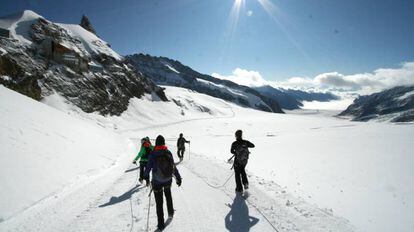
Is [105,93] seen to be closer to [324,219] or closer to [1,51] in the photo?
[1,51]

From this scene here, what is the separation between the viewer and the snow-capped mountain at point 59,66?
5228cm

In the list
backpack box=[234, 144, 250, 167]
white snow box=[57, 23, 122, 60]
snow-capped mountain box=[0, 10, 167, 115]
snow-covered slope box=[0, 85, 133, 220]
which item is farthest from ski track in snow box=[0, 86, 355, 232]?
white snow box=[57, 23, 122, 60]

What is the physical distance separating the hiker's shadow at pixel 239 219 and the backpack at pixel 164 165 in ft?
7.96

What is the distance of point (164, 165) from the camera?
7.09m

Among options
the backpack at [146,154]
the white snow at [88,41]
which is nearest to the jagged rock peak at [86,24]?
the white snow at [88,41]

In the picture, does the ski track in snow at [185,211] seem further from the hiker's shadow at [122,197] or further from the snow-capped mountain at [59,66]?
the snow-capped mountain at [59,66]

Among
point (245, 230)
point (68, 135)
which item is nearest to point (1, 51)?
point (68, 135)

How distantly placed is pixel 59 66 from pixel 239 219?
71.6m

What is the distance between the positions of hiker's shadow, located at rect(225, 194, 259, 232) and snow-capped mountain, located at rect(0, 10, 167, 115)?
54.3m

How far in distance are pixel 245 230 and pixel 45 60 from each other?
71253 millimetres

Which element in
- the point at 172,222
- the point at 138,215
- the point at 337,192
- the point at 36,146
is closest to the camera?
the point at 172,222

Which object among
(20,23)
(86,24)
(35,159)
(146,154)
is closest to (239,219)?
(146,154)

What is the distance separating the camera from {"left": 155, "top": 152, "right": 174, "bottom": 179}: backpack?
7059 millimetres

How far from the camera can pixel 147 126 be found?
67.1 metres
